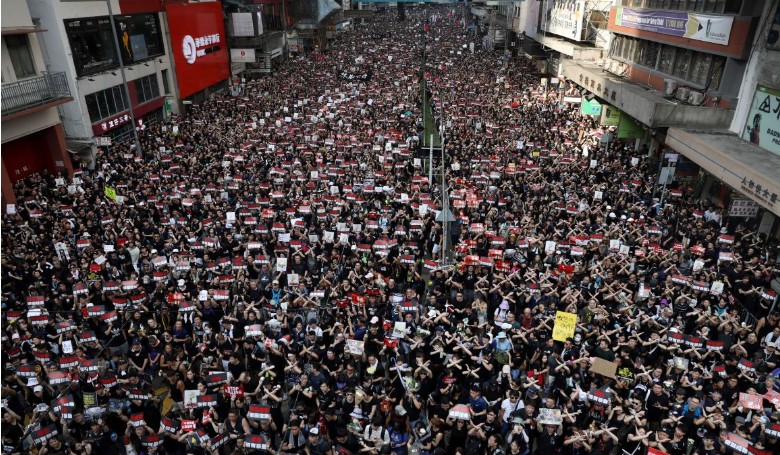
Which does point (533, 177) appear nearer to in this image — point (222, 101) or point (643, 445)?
point (643, 445)

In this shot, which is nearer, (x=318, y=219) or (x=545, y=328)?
(x=545, y=328)

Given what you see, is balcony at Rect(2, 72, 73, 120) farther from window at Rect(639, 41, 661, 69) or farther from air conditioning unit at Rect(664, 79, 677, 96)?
window at Rect(639, 41, 661, 69)

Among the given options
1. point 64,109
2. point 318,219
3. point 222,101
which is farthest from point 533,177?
point 222,101

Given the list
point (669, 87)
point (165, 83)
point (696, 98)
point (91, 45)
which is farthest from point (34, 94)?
point (669, 87)

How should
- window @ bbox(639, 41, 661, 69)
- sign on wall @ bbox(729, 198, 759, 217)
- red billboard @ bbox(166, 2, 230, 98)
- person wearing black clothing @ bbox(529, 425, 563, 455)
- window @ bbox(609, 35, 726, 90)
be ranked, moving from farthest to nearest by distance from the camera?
red billboard @ bbox(166, 2, 230, 98) → window @ bbox(639, 41, 661, 69) → window @ bbox(609, 35, 726, 90) → sign on wall @ bbox(729, 198, 759, 217) → person wearing black clothing @ bbox(529, 425, 563, 455)

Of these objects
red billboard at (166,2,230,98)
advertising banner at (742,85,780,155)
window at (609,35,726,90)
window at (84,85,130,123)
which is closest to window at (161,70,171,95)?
red billboard at (166,2,230,98)

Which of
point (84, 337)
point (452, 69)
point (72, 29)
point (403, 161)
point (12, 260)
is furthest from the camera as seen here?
point (452, 69)
